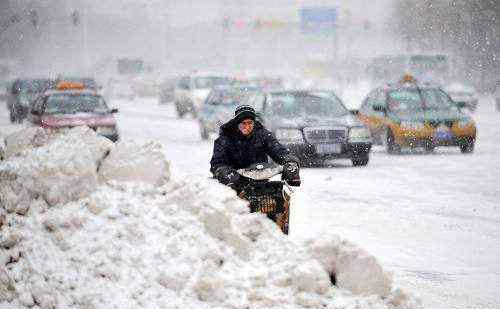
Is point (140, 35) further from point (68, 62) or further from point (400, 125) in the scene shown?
point (400, 125)

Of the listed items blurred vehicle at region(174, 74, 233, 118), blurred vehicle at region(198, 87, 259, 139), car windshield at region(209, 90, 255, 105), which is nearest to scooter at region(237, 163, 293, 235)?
blurred vehicle at region(198, 87, 259, 139)

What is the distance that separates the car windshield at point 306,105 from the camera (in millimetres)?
17203

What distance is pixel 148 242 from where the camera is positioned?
5902mm

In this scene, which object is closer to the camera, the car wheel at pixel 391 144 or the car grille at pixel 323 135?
the car grille at pixel 323 135

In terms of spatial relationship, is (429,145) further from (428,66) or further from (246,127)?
(428,66)

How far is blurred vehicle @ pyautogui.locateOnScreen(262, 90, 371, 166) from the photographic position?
53.6 ft

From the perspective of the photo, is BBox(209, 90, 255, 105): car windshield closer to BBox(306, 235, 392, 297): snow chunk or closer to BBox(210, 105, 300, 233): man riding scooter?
BBox(210, 105, 300, 233): man riding scooter

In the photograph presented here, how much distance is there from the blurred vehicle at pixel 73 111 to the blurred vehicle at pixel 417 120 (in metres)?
5.62

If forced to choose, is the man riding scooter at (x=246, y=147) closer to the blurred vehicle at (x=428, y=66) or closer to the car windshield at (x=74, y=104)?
the car windshield at (x=74, y=104)

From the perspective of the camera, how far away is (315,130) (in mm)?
16422

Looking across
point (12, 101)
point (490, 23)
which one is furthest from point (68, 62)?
point (12, 101)

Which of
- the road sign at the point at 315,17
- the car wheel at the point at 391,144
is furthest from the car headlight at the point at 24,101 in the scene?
the road sign at the point at 315,17

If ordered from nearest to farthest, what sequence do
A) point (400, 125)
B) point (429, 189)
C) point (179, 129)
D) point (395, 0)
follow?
point (429, 189)
point (400, 125)
point (179, 129)
point (395, 0)

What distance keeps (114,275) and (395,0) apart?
2467 inches
